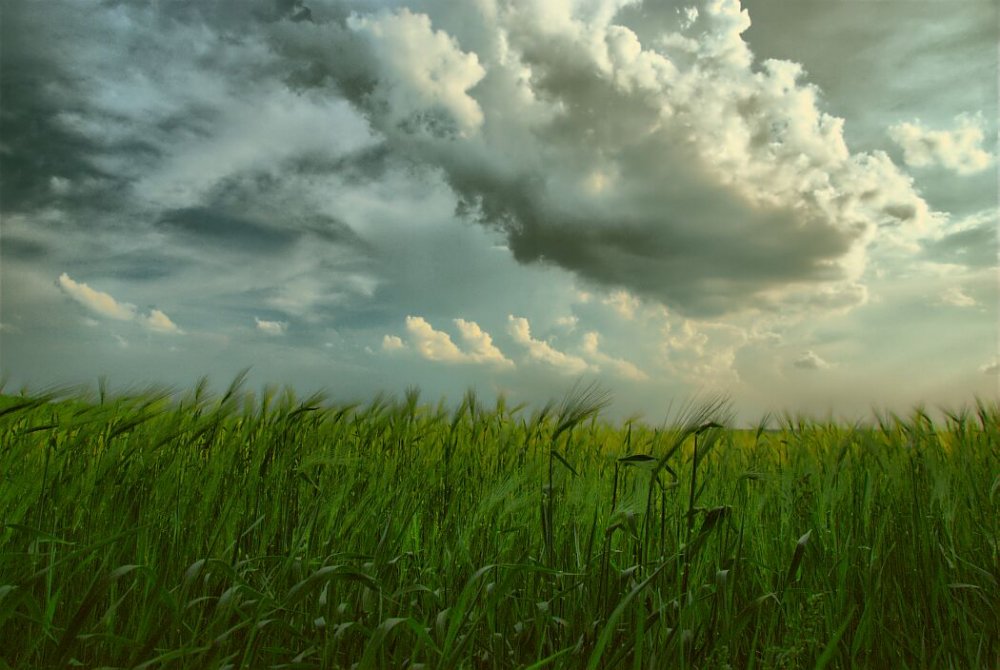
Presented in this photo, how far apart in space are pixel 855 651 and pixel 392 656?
1652 millimetres

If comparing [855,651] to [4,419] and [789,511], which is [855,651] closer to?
[789,511]

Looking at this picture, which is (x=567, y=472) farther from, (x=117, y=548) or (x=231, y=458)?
(x=117, y=548)

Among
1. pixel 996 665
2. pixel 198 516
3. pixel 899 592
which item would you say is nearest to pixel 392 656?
pixel 198 516

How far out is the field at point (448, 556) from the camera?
2412mm

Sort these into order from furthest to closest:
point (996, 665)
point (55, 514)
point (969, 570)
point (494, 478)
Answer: point (494, 478) → point (969, 570) → point (55, 514) → point (996, 665)

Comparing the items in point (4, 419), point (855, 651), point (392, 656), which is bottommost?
point (392, 656)

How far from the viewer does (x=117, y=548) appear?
2.92 meters

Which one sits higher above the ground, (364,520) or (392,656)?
(364,520)

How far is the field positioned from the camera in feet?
7.91

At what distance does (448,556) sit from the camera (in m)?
2.95

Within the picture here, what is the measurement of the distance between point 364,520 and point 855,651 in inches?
76.5

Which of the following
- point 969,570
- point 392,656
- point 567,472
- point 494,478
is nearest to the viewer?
point 392,656

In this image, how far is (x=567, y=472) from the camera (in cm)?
438

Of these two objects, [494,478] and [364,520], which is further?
[494,478]
